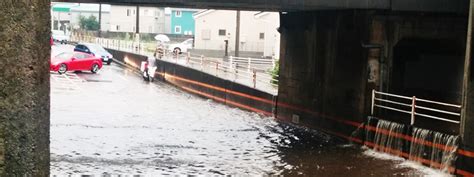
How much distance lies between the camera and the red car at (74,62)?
37938 mm

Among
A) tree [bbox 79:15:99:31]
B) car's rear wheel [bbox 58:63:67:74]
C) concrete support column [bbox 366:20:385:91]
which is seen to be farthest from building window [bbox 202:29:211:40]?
concrete support column [bbox 366:20:385:91]

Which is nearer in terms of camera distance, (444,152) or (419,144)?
(444,152)

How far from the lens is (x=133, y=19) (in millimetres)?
104312

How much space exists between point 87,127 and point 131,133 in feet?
5.76

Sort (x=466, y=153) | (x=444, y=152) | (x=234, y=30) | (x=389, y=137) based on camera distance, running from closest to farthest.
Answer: (x=466, y=153) < (x=444, y=152) < (x=389, y=137) < (x=234, y=30)

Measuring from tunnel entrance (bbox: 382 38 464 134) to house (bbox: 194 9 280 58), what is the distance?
37069mm

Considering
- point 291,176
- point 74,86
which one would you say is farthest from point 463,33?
point 74,86

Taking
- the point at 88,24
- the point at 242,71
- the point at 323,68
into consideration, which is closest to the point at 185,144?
the point at 323,68

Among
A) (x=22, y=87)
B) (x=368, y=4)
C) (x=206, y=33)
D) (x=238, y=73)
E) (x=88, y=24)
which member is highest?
(x=88, y=24)

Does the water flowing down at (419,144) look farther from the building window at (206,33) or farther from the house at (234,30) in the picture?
the building window at (206,33)

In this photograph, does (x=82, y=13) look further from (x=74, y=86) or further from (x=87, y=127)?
(x=87, y=127)

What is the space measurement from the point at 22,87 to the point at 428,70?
21.3 m

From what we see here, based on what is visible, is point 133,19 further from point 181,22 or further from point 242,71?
point 242,71

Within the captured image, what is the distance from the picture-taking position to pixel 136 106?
25641 millimetres
